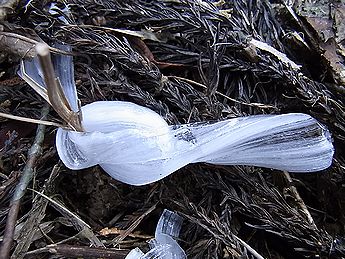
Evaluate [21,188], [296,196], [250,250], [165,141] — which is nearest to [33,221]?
[21,188]

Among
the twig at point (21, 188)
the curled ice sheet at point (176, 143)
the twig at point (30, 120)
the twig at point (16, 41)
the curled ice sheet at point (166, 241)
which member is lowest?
the curled ice sheet at point (166, 241)

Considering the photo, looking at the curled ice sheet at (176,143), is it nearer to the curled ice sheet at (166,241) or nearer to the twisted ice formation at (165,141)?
the twisted ice formation at (165,141)

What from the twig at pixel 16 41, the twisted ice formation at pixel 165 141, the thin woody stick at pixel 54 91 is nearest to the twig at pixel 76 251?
the twisted ice formation at pixel 165 141

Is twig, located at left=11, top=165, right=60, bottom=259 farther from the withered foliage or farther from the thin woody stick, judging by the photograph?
the thin woody stick

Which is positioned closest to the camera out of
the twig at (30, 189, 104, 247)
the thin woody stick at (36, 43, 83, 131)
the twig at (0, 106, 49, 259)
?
the thin woody stick at (36, 43, 83, 131)

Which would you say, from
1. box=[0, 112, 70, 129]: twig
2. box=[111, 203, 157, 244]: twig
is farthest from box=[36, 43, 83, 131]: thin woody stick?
box=[111, 203, 157, 244]: twig
